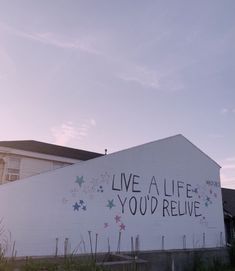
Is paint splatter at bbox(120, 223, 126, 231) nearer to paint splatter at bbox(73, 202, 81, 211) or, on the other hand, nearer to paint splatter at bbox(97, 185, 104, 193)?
paint splatter at bbox(97, 185, 104, 193)

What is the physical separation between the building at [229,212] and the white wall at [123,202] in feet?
15.7

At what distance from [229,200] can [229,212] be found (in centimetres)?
257

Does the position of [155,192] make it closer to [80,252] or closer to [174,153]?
[174,153]

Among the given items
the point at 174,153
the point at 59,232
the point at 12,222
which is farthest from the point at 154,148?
the point at 12,222

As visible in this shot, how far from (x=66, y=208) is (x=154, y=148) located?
6.37 metres

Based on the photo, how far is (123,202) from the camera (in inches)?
612

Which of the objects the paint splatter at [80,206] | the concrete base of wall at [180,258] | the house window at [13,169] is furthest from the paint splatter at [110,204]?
the house window at [13,169]

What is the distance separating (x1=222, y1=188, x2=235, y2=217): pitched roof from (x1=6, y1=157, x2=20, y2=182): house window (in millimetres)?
16896

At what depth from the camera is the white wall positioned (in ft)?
41.6

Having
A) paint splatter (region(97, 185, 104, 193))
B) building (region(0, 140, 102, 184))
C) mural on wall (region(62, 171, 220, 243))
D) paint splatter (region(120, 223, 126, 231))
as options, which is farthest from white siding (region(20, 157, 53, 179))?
paint splatter (region(120, 223, 126, 231))

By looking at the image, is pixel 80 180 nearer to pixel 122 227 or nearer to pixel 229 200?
pixel 122 227

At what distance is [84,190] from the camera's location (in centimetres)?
1427

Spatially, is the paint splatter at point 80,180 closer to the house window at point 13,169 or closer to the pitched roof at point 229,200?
the house window at point 13,169

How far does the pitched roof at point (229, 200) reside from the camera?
2631 centimetres
